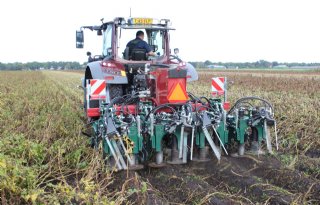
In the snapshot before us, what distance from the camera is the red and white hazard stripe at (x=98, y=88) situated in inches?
247

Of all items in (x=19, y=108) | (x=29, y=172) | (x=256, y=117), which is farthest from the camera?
(x=19, y=108)

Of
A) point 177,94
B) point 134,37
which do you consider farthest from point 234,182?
point 134,37

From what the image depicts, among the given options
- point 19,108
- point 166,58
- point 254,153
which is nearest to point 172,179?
point 254,153

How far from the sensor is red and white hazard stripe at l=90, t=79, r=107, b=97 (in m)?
6.27

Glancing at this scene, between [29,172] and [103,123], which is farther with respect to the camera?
[103,123]

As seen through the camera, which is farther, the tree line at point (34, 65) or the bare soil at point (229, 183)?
the tree line at point (34, 65)

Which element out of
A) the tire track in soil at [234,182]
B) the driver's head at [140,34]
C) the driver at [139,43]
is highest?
the driver's head at [140,34]

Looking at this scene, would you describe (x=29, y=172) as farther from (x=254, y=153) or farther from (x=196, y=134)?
(x=254, y=153)

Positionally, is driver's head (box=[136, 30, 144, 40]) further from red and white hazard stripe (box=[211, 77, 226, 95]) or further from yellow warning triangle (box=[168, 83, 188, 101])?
yellow warning triangle (box=[168, 83, 188, 101])

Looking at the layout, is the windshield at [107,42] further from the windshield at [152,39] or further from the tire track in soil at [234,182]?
the tire track in soil at [234,182]

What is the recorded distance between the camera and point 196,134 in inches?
205

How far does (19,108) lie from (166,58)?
342 centimetres

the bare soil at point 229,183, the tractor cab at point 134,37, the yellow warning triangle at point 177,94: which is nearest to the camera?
the bare soil at point 229,183

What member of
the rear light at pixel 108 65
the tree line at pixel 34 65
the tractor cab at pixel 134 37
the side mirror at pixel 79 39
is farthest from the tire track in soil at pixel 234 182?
the tree line at pixel 34 65
